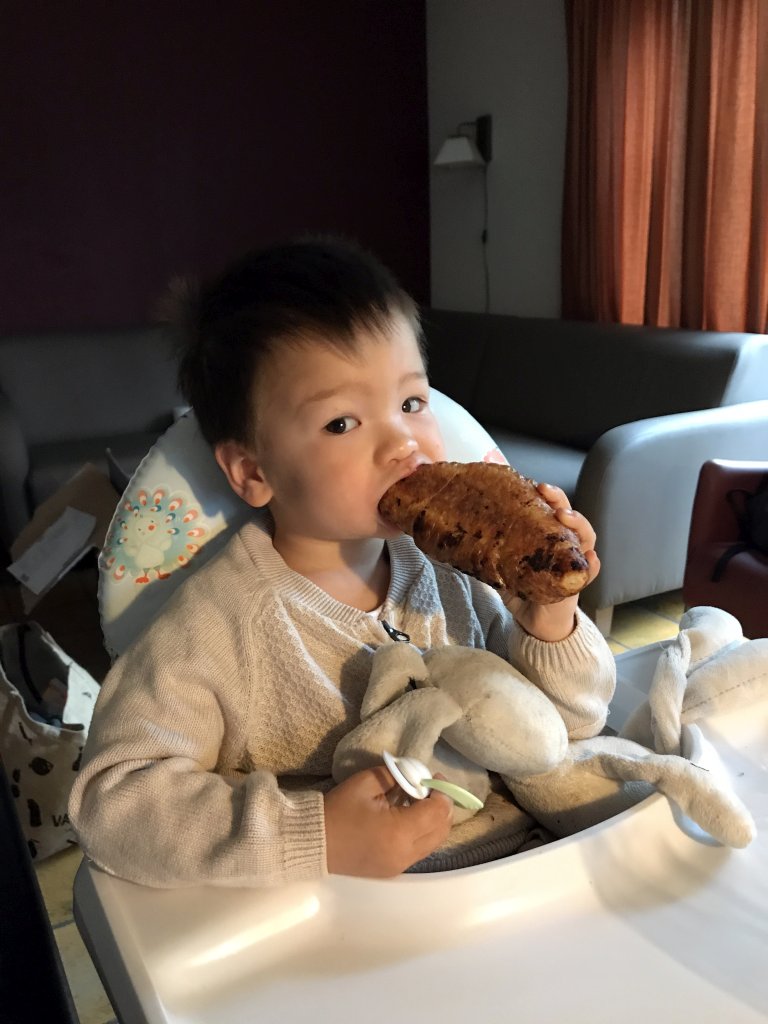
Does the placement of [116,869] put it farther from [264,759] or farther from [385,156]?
[385,156]

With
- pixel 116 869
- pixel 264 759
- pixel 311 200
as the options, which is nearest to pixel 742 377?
pixel 264 759

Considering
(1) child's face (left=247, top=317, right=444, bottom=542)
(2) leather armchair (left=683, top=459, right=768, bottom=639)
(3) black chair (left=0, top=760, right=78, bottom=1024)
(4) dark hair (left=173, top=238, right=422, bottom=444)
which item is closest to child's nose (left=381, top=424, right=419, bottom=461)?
(1) child's face (left=247, top=317, right=444, bottom=542)

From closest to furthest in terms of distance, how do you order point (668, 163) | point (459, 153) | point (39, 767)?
1. point (39, 767)
2. point (668, 163)
3. point (459, 153)

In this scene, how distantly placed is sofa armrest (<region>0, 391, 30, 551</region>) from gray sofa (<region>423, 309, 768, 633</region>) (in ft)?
5.80

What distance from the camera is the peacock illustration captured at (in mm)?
1094

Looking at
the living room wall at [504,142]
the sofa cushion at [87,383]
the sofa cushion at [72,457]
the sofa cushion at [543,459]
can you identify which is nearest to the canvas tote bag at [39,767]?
the sofa cushion at [72,457]

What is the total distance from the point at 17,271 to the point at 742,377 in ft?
11.1

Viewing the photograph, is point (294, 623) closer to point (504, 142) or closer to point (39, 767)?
point (39, 767)

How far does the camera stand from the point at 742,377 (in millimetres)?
2752

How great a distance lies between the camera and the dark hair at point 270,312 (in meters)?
0.93

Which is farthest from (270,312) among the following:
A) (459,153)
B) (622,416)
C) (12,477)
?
(459,153)

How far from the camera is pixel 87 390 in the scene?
4.04 meters

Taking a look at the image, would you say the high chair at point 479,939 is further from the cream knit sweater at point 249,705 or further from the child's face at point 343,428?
the child's face at point 343,428

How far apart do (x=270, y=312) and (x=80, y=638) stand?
2258 millimetres
